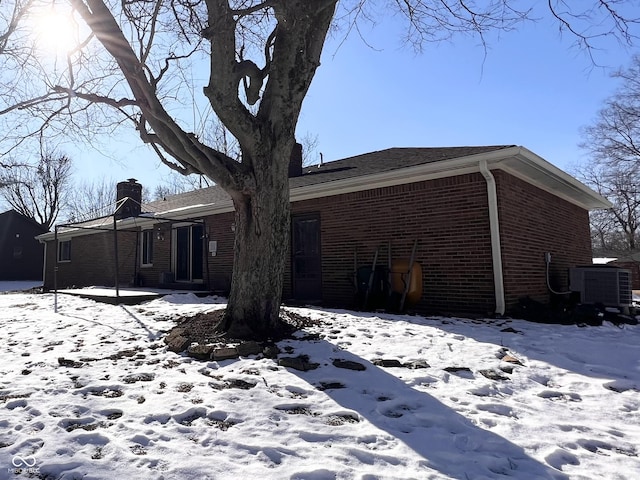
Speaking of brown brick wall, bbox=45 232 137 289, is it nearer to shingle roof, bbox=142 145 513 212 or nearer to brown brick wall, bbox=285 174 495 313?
shingle roof, bbox=142 145 513 212

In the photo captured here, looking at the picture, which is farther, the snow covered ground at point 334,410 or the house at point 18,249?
the house at point 18,249

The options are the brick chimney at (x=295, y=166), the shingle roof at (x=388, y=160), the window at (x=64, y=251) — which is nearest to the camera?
the shingle roof at (x=388, y=160)

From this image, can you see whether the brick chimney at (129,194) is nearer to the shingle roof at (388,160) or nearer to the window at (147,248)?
the window at (147,248)

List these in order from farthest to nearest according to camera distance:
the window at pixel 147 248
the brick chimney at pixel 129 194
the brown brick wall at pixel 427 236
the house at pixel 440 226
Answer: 1. the brick chimney at pixel 129 194
2. the window at pixel 147 248
3. the brown brick wall at pixel 427 236
4. the house at pixel 440 226

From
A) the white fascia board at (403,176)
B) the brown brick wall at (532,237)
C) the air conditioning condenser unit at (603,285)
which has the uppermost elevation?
the white fascia board at (403,176)

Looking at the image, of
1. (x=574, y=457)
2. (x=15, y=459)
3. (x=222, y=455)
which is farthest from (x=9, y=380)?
(x=574, y=457)

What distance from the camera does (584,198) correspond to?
33.3 feet

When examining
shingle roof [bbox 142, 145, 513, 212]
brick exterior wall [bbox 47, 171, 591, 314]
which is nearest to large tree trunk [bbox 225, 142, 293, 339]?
brick exterior wall [bbox 47, 171, 591, 314]

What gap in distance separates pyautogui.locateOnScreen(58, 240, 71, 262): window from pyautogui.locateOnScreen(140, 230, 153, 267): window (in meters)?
6.10

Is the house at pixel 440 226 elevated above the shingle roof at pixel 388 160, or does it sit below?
below

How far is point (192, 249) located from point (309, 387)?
32.9 ft

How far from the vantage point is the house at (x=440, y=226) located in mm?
6871

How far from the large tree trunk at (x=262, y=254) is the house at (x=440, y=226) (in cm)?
327

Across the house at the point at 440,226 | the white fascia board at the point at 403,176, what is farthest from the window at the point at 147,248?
the white fascia board at the point at 403,176
